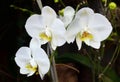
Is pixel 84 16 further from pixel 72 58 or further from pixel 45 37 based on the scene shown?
pixel 72 58

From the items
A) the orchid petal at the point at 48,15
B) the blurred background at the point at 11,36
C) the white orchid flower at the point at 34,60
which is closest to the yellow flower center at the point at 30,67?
the white orchid flower at the point at 34,60

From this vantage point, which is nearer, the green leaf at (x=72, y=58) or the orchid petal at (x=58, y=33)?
the orchid petal at (x=58, y=33)

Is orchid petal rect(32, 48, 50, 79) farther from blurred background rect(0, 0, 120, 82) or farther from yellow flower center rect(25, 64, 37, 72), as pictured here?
blurred background rect(0, 0, 120, 82)

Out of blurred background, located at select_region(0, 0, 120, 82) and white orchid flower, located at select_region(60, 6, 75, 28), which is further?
blurred background, located at select_region(0, 0, 120, 82)

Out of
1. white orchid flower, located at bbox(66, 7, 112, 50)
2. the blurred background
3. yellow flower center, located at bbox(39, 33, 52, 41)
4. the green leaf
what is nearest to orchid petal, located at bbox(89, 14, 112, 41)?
white orchid flower, located at bbox(66, 7, 112, 50)

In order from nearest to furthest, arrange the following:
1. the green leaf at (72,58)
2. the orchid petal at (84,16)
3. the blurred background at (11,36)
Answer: the orchid petal at (84,16), the green leaf at (72,58), the blurred background at (11,36)

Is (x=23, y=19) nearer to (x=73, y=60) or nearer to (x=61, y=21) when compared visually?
(x=73, y=60)

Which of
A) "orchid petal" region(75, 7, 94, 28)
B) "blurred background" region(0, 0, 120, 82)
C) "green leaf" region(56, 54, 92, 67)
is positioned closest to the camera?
"orchid petal" region(75, 7, 94, 28)

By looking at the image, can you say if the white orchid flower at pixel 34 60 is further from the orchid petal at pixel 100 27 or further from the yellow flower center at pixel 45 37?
the orchid petal at pixel 100 27
